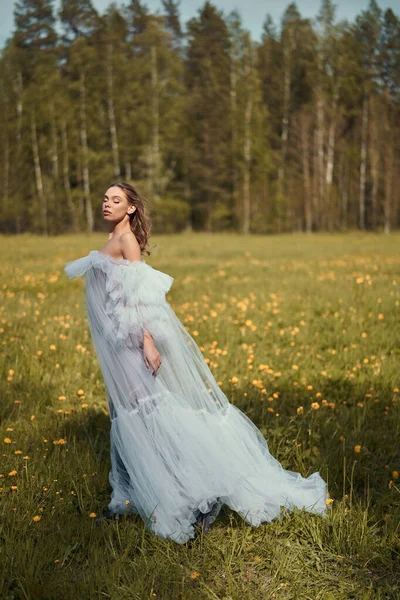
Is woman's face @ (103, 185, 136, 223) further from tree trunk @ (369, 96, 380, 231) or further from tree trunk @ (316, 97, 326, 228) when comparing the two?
tree trunk @ (316, 97, 326, 228)

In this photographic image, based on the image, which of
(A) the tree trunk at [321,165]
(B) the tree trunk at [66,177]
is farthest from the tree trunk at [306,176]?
(B) the tree trunk at [66,177]

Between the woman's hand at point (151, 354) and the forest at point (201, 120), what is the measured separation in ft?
108

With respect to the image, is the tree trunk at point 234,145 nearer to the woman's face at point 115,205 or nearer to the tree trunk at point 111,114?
the tree trunk at point 111,114

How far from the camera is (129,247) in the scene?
Result: 9.37 feet

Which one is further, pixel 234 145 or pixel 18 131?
pixel 234 145

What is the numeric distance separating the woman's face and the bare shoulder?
0.12m

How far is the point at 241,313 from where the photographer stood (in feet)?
25.7

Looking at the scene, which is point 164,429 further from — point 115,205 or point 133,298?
point 115,205

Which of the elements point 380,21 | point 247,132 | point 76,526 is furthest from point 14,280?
point 380,21

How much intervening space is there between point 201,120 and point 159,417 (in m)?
41.7

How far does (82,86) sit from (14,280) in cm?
2736

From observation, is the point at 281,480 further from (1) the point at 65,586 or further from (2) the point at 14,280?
(2) the point at 14,280

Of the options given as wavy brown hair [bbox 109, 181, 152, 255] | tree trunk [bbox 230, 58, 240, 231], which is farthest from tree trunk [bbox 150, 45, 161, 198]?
wavy brown hair [bbox 109, 181, 152, 255]

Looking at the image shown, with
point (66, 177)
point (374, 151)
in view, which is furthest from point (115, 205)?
point (374, 151)
